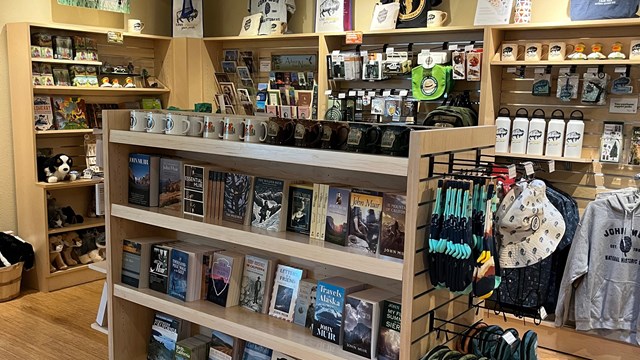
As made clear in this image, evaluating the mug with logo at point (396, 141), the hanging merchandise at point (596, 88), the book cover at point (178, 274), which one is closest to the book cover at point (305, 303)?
the book cover at point (178, 274)

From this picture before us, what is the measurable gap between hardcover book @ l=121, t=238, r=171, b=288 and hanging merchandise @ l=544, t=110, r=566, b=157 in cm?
253

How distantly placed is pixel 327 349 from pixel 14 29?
392cm

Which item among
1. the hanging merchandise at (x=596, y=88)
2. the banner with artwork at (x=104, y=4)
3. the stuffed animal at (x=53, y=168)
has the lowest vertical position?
the stuffed animal at (x=53, y=168)

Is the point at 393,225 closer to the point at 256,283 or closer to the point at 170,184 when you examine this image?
the point at 256,283

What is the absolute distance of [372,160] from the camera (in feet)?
6.68

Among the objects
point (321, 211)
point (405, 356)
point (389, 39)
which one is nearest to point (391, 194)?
point (321, 211)

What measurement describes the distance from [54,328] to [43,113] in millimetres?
1794

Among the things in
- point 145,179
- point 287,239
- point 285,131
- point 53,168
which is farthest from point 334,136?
point 53,168

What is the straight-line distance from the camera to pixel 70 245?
5.12 metres

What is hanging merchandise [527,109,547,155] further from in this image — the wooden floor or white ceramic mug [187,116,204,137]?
white ceramic mug [187,116,204,137]

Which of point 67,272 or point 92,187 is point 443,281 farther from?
point 92,187

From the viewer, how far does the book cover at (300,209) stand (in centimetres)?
245

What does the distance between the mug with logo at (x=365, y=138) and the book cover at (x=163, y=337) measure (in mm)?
1456

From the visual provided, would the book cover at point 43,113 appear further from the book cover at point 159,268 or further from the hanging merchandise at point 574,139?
the hanging merchandise at point 574,139
